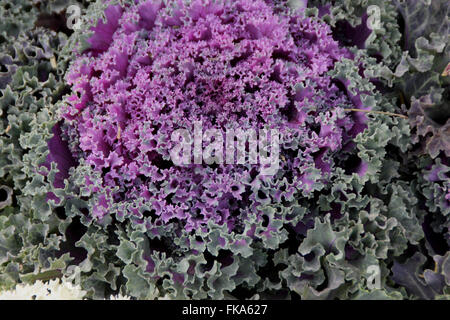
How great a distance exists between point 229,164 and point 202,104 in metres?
0.38

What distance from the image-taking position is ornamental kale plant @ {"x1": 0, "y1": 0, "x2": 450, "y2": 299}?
2.54 meters

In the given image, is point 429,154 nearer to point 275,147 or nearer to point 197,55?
point 275,147

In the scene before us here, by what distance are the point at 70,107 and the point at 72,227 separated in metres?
0.70

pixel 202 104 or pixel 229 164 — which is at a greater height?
pixel 202 104

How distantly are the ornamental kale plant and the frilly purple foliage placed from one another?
1cm

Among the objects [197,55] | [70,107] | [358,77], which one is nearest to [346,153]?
[358,77]

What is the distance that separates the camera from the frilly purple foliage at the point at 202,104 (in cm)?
256

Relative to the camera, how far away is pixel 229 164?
2555 millimetres

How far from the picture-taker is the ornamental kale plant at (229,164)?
2539 mm

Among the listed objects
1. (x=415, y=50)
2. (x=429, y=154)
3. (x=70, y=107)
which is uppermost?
(x=415, y=50)

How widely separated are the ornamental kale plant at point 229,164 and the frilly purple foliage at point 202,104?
0.03ft

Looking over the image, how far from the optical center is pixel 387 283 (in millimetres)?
2725

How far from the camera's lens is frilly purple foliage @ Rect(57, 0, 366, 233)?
2562mm

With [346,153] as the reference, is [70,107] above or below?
above
